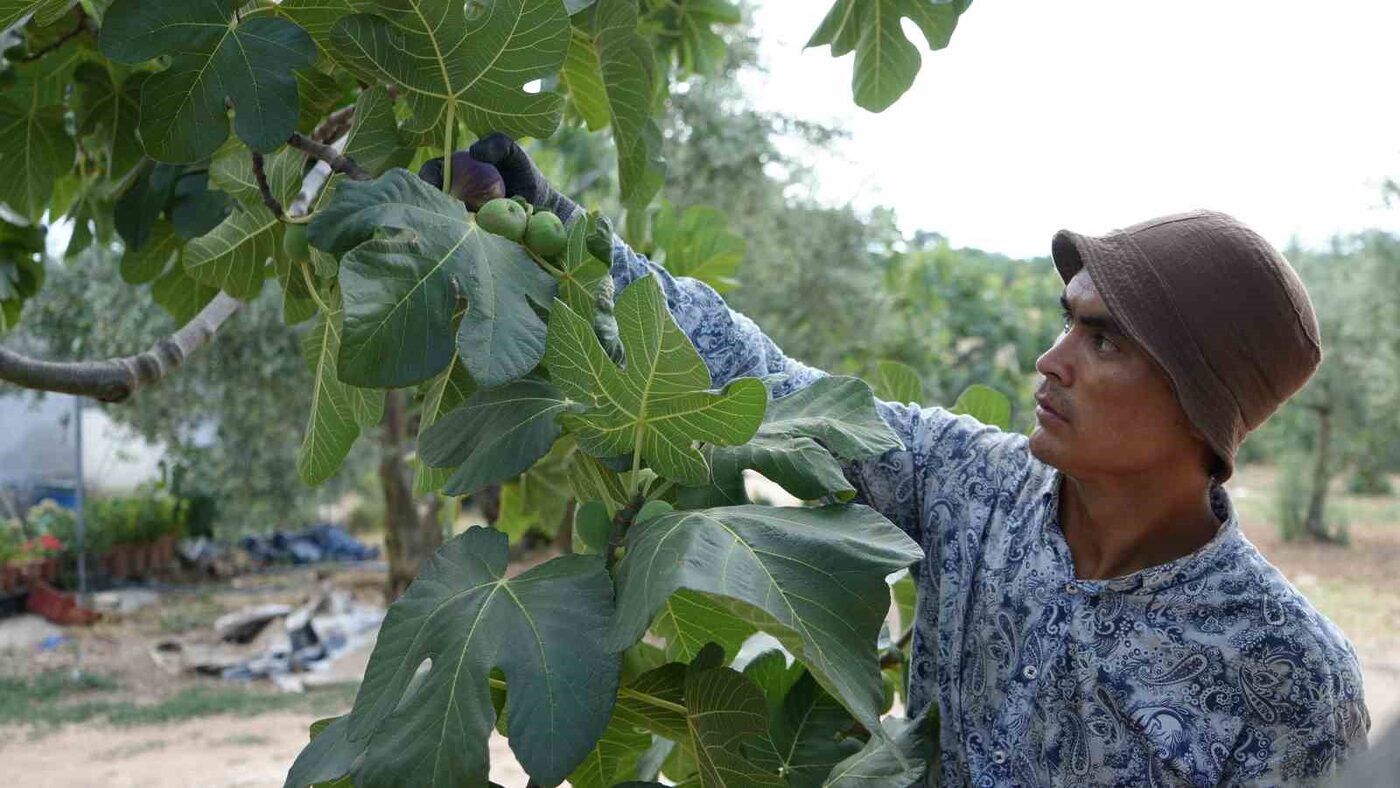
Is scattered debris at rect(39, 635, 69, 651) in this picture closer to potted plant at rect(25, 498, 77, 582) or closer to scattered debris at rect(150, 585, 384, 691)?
scattered debris at rect(150, 585, 384, 691)

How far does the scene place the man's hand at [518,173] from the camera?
1155 mm

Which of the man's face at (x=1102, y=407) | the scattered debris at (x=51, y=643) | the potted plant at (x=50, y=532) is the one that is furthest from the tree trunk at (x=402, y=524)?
the man's face at (x=1102, y=407)

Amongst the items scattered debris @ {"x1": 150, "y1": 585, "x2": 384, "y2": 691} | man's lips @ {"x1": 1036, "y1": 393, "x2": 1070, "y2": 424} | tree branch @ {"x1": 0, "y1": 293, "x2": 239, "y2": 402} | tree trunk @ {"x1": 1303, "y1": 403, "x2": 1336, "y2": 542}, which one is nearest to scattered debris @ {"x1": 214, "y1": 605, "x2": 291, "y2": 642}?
scattered debris @ {"x1": 150, "y1": 585, "x2": 384, "y2": 691}

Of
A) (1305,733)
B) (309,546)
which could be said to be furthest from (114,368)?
(309,546)

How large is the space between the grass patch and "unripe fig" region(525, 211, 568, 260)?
22.3ft

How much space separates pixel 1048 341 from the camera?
11914 mm

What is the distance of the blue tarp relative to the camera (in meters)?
13.4

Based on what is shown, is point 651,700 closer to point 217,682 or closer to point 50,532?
point 217,682

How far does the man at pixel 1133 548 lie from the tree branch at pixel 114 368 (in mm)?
644

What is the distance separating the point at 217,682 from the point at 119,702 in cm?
84

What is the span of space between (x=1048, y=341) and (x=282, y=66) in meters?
11.5

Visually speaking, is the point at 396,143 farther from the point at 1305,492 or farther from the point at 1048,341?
the point at 1305,492

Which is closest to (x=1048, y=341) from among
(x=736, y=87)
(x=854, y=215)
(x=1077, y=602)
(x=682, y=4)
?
(x=854, y=215)

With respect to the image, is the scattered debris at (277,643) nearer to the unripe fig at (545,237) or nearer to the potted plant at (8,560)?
the potted plant at (8,560)
